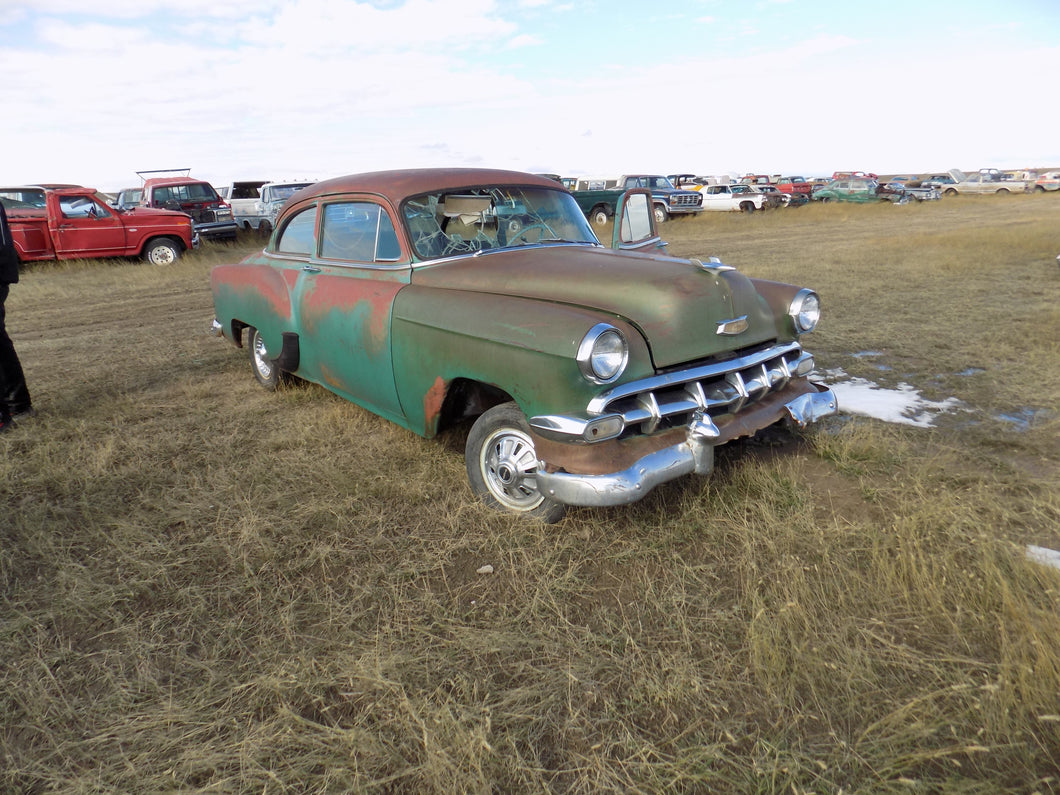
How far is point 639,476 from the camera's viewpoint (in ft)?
8.97

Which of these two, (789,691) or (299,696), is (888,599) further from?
(299,696)

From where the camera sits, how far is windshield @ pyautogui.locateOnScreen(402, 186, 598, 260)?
148 inches

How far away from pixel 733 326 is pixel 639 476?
0.93 m

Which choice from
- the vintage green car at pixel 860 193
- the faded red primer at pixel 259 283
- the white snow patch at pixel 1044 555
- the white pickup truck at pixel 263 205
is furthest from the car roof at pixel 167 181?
the vintage green car at pixel 860 193

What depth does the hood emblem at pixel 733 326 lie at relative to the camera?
3.13m

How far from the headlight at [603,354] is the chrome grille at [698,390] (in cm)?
8

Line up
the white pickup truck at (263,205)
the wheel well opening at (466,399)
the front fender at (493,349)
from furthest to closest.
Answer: the white pickup truck at (263,205)
the wheel well opening at (466,399)
the front fender at (493,349)

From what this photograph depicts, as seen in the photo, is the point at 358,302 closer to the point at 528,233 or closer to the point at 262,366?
the point at 528,233

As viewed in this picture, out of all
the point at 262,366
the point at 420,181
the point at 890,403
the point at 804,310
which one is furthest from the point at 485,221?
the point at 890,403

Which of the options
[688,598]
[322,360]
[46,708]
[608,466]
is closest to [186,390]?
[322,360]

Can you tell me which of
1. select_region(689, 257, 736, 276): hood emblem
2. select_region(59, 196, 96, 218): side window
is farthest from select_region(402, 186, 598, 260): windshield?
select_region(59, 196, 96, 218): side window

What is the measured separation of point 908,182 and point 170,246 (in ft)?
119

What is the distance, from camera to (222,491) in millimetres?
3623

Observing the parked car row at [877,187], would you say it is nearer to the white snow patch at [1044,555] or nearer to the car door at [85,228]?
the car door at [85,228]
